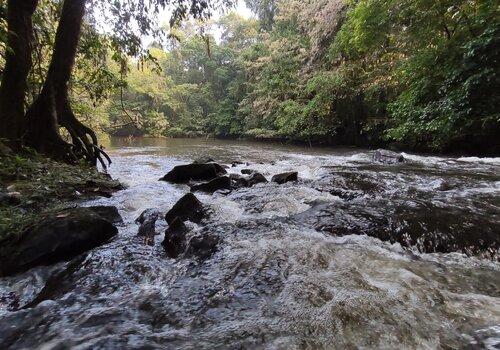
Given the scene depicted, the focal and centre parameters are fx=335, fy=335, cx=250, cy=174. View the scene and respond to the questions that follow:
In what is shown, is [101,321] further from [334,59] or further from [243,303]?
[334,59]

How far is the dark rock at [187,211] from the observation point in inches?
175

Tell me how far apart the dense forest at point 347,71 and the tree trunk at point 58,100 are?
1.14 ft

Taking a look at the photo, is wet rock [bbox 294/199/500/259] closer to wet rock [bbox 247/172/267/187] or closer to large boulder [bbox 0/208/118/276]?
wet rock [bbox 247/172/267/187]

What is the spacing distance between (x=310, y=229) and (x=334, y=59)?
14.8m

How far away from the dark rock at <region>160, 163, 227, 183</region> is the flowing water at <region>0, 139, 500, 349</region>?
103 inches

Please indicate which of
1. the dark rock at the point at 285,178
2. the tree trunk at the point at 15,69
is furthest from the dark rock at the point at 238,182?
the tree trunk at the point at 15,69

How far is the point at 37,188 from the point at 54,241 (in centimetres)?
212

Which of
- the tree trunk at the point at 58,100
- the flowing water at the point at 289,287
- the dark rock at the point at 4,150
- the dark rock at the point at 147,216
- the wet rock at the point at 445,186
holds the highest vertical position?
the tree trunk at the point at 58,100

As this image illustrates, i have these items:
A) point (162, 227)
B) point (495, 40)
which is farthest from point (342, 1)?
point (162, 227)

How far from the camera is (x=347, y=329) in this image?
7.06 feet

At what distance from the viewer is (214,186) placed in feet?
21.0

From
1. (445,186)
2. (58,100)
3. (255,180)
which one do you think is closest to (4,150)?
(58,100)

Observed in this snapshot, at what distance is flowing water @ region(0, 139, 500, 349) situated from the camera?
2123mm

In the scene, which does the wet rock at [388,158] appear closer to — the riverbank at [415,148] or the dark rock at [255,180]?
the riverbank at [415,148]
